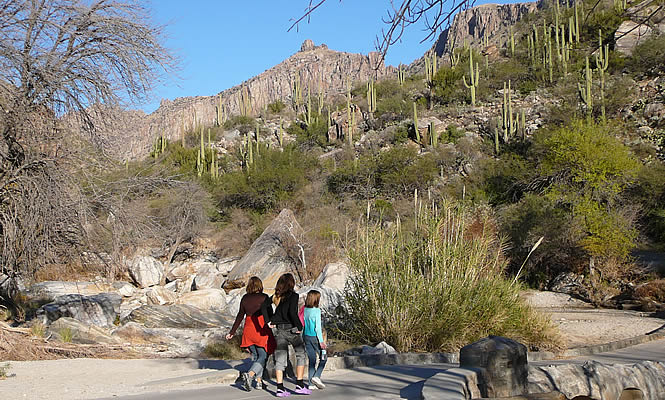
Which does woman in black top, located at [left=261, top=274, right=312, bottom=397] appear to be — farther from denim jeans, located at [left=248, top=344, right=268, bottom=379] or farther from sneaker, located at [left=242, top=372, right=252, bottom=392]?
sneaker, located at [left=242, top=372, right=252, bottom=392]

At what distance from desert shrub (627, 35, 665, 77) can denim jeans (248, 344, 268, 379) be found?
44.6 meters

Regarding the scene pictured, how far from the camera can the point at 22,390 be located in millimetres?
7012

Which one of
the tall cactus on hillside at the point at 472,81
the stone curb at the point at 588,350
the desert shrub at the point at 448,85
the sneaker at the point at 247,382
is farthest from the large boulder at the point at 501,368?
the desert shrub at the point at 448,85

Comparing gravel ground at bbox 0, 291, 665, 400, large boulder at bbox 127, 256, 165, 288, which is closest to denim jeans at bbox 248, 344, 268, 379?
gravel ground at bbox 0, 291, 665, 400

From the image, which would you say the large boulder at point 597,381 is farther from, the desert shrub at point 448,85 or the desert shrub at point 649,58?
the desert shrub at point 448,85

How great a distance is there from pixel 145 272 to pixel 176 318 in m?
10.5

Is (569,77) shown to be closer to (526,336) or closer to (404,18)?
(526,336)

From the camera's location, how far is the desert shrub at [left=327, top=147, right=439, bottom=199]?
38.6 m

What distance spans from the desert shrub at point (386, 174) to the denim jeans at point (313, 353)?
102ft

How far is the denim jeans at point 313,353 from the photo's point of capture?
7.11m

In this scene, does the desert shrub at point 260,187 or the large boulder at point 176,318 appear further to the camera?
the desert shrub at point 260,187

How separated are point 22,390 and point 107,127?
18.8ft

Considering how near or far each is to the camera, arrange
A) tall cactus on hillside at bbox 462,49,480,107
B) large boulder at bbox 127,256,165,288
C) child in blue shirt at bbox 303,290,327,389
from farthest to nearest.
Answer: tall cactus on hillside at bbox 462,49,480,107
large boulder at bbox 127,256,165,288
child in blue shirt at bbox 303,290,327,389

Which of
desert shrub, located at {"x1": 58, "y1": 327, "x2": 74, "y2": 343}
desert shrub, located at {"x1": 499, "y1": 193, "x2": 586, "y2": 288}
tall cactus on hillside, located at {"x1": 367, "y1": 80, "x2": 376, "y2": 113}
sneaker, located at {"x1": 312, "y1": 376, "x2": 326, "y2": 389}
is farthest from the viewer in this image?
tall cactus on hillside, located at {"x1": 367, "y1": 80, "x2": 376, "y2": 113}
